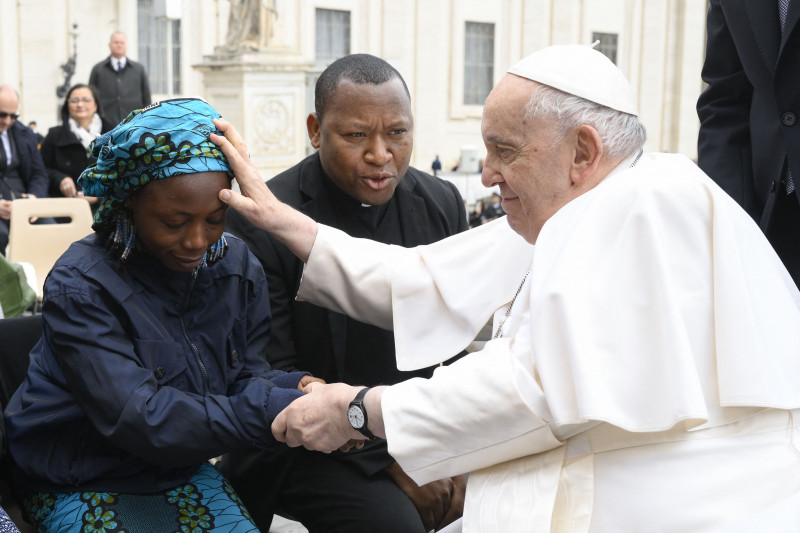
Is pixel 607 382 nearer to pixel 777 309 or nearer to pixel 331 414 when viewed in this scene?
pixel 777 309

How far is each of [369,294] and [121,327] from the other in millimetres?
780

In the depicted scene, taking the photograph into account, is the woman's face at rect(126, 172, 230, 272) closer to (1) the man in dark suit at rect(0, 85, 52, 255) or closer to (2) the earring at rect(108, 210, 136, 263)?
(2) the earring at rect(108, 210, 136, 263)

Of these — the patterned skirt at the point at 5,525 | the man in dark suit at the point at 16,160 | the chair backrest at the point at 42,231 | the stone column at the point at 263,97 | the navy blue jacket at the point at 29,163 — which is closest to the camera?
the patterned skirt at the point at 5,525

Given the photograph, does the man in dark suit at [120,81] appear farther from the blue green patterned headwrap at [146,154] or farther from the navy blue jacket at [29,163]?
the blue green patterned headwrap at [146,154]

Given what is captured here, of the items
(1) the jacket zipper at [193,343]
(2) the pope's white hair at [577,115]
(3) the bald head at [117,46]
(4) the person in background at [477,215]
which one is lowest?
(4) the person in background at [477,215]

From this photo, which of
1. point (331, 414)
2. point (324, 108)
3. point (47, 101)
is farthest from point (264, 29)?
point (331, 414)

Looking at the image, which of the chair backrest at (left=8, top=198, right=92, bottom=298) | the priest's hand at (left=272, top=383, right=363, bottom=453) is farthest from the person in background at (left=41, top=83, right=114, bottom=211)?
the priest's hand at (left=272, top=383, right=363, bottom=453)

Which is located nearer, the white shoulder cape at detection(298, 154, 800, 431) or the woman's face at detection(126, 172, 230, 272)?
the white shoulder cape at detection(298, 154, 800, 431)

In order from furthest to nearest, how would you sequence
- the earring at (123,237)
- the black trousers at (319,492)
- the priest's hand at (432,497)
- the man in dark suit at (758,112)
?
the man in dark suit at (758,112) → the priest's hand at (432,497) → the black trousers at (319,492) → the earring at (123,237)

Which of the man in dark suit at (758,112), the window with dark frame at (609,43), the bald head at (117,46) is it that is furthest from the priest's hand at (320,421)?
the window with dark frame at (609,43)

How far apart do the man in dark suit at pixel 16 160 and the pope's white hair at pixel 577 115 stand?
622 cm

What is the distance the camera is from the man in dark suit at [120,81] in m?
11.6

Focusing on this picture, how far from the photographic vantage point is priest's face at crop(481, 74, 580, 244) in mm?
2203

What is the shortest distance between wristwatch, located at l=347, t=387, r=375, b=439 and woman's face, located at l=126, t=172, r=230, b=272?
47cm
